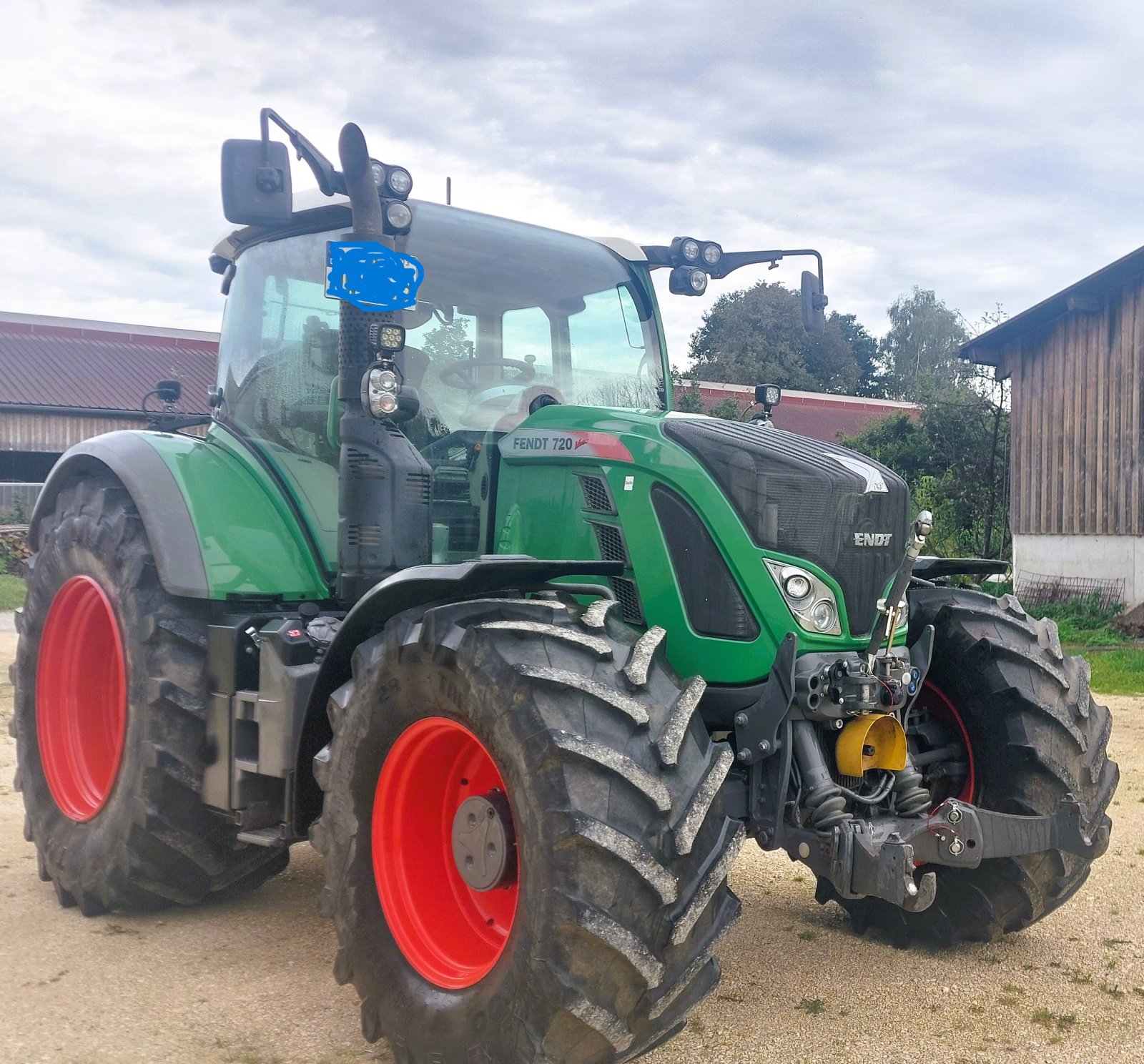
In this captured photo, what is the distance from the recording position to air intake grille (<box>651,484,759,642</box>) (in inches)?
137

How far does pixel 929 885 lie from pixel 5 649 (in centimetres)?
1139

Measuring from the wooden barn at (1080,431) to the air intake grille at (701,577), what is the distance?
13.5m

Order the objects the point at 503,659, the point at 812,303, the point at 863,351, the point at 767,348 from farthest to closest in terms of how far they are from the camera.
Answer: the point at 863,351 < the point at 767,348 < the point at 812,303 < the point at 503,659

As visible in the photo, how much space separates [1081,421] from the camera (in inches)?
648

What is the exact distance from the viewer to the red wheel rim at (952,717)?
13.5ft

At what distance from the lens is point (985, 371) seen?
21688 millimetres

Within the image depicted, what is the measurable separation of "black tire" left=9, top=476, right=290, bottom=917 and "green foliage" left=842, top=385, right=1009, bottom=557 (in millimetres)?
15697

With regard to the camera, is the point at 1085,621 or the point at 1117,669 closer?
the point at 1117,669

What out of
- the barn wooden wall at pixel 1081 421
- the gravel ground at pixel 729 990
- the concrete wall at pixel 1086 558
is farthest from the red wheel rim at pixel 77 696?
the barn wooden wall at pixel 1081 421

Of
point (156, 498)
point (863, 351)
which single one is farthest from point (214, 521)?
point (863, 351)

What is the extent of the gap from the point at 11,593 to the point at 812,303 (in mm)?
16259

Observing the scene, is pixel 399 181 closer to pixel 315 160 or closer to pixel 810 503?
pixel 315 160

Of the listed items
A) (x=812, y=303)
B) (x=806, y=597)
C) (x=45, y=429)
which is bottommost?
(x=806, y=597)

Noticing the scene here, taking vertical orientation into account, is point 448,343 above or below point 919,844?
above
